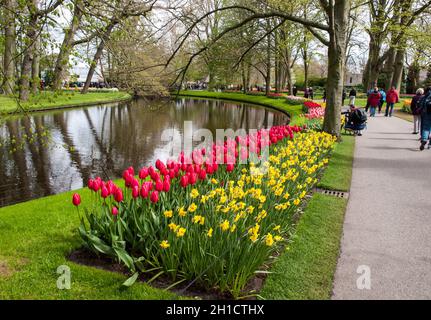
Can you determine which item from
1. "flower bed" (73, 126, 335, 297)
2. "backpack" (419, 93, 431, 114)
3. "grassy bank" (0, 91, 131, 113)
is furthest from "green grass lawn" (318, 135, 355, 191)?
"grassy bank" (0, 91, 131, 113)

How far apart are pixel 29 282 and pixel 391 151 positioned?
10.3 meters

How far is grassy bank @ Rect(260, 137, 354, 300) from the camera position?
3.68 meters

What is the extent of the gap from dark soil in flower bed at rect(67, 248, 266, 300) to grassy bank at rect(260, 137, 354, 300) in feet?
0.42

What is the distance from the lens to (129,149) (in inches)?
590

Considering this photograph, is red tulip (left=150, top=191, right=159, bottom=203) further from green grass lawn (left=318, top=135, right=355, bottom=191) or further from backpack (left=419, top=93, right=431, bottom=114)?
backpack (left=419, top=93, right=431, bottom=114)

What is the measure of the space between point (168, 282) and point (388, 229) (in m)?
3.23

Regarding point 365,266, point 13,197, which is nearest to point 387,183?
point 365,266

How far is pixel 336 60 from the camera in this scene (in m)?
11.8

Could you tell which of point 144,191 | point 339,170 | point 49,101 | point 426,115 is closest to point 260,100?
point 426,115

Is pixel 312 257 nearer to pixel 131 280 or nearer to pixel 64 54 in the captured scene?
pixel 131 280

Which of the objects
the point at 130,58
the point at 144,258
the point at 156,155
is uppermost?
the point at 130,58

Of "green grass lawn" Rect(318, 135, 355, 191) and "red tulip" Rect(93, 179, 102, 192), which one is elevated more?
"red tulip" Rect(93, 179, 102, 192)
